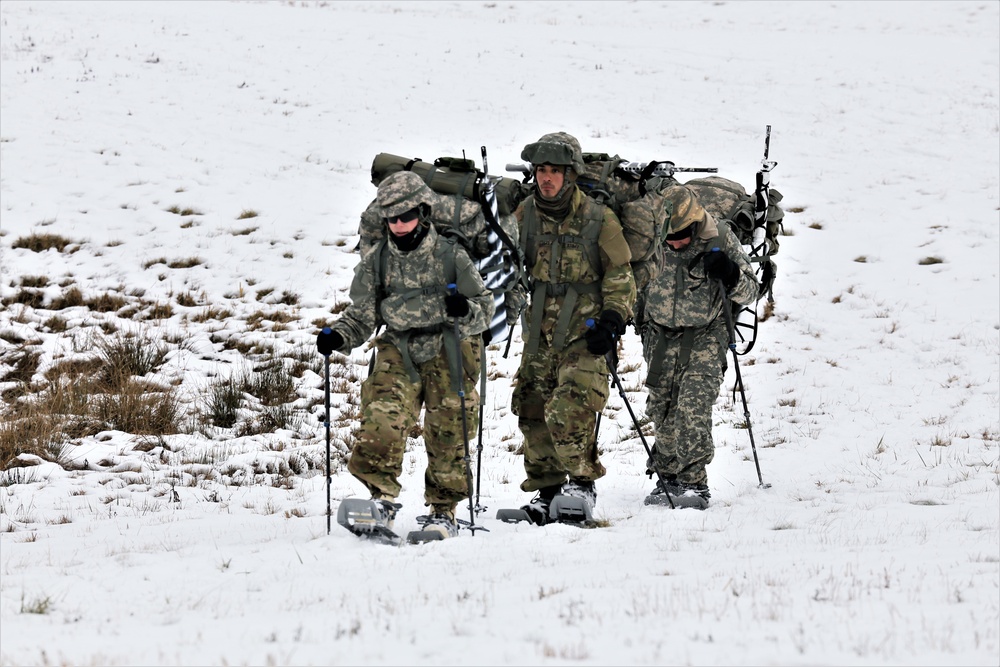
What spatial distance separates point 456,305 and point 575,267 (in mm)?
1162

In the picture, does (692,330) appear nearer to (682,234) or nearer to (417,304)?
(682,234)

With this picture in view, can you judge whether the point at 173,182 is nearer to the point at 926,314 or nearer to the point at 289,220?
the point at 289,220

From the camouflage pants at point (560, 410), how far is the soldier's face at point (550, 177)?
1.11m

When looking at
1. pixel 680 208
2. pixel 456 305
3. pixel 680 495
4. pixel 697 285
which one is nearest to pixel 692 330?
pixel 697 285

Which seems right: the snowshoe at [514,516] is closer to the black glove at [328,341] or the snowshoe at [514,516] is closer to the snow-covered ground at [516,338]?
the snow-covered ground at [516,338]

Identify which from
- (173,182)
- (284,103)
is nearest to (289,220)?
(173,182)

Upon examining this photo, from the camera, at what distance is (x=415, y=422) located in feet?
20.6

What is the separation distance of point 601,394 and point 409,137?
13.5 metres

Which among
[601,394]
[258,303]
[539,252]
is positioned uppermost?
[539,252]

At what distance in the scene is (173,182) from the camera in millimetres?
16531

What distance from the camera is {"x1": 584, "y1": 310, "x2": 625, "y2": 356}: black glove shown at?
20.8 feet

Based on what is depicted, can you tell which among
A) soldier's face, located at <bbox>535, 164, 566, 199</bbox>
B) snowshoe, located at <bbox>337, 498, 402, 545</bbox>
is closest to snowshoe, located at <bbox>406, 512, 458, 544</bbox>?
snowshoe, located at <bbox>337, 498, 402, 545</bbox>

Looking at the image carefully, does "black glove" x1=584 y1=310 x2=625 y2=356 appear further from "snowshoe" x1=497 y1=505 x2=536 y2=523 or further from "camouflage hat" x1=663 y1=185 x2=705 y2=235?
"snowshoe" x1=497 y1=505 x2=536 y2=523

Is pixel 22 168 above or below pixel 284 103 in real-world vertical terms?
below
